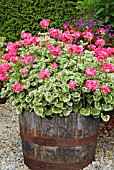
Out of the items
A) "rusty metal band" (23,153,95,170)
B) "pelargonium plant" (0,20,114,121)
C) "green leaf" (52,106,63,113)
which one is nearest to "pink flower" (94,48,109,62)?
"pelargonium plant" (0,20,114,121)

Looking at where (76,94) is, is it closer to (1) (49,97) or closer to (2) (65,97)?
(2) (65,97)

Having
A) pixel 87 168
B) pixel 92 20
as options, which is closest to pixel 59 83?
pixel 87 168

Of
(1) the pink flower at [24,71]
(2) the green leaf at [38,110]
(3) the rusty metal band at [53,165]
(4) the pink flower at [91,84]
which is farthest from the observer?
(3) the rusty metal band at [53,165]

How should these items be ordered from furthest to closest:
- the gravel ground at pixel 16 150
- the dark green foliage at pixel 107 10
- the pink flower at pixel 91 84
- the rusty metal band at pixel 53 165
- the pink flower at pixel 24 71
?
the dark green foliage at pixel 107 10
the gravel ground at pixel 16 150
the rusty metal band at pixel 53 165
the pink flower at pixel 24 71
the pink flower at pixel 91 84

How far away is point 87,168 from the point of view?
11.5 ft

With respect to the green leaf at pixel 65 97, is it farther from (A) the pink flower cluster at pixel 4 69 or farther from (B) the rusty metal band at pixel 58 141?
(A) the pink flower cluster at pixel 4 69

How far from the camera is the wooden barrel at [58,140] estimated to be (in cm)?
324

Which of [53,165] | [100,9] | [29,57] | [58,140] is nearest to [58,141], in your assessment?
[58,140]

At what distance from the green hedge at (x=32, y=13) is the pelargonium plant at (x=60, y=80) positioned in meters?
2.65

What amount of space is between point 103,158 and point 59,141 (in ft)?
2.16

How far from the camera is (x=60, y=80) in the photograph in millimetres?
3234

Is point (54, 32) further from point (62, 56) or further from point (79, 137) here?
point (79, 137)

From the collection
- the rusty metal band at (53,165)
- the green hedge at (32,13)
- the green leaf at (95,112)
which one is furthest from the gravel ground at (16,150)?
the green hedge at (32,13)

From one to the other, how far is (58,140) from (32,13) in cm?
332
